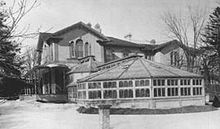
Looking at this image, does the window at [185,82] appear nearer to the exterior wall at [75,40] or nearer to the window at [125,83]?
the window at [125,83]

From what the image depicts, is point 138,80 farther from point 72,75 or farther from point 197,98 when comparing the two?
point 72,75

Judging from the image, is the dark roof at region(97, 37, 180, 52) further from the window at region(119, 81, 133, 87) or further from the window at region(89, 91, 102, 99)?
the window at region(119, 81, 133, 87)

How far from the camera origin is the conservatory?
21219mm

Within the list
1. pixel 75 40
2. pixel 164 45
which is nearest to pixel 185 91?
pixel 75 40

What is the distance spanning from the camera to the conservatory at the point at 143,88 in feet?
69.6

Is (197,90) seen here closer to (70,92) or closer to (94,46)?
(70,92)

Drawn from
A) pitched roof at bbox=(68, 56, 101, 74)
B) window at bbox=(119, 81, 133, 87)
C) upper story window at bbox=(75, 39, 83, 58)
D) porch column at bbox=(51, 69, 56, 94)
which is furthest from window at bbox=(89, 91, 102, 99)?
upper story window at bbox=(75, 39, 83, 58)

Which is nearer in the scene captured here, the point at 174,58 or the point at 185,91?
the point at 185,91

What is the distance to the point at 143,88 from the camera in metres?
21.2

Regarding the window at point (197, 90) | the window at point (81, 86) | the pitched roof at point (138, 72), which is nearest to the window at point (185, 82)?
the pitched roof at point (138, 72)

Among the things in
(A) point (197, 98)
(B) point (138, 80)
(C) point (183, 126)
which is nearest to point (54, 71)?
(B) point (138, 80)

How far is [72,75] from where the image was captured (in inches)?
1289

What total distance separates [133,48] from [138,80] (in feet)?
68.0

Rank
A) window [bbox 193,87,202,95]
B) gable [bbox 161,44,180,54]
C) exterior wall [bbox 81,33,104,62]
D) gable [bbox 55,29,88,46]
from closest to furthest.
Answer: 1. window [bbox 193,87,202,95]
2. gable [bbox 55,29,88,46]
3. exterior wall [bbox 81,33,104,62]
4. gable [bbox 161,44,180,54]
